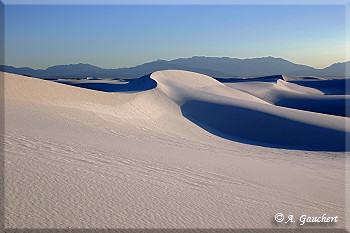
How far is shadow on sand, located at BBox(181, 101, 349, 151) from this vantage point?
39.6 ft

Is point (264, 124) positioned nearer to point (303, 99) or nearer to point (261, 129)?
point (261, 129)

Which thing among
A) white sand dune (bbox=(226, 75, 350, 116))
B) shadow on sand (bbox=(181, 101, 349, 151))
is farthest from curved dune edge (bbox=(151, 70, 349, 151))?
white sand dune (bbox=(226, 75, 350, 116))

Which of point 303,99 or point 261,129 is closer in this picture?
point 261,129

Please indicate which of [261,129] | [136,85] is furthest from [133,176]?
[136,85]

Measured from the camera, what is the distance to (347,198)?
5.27m

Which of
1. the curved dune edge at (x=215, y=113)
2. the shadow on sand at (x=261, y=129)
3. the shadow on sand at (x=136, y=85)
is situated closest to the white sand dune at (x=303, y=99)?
the shadow on sand at (x=136, y=85)

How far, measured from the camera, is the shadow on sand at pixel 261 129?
39.6ft

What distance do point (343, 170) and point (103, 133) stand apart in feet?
25.7

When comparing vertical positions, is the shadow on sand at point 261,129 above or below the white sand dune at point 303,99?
below

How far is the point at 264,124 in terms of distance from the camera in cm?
1421

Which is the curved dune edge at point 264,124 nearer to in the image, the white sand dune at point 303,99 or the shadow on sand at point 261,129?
the shadow on sand at point 261,129

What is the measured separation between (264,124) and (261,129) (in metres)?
0.52

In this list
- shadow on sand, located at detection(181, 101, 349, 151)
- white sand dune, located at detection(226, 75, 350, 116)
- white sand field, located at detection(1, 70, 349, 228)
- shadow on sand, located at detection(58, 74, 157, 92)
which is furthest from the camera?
white sand dune, located at detection(226, 75, 350, 116)

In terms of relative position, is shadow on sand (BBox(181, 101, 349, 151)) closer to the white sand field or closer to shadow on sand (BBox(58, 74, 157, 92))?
the white sand field
